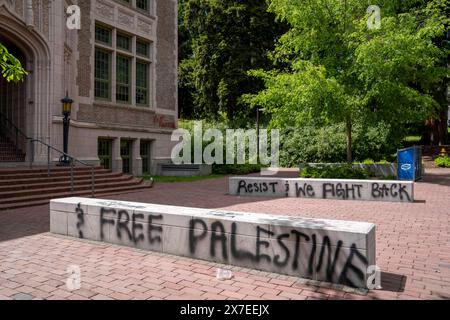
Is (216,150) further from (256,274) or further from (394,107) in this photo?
(256,274)

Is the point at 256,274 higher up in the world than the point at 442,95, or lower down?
lower down

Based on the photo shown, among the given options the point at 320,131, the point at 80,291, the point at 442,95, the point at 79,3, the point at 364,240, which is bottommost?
the point at 80,291

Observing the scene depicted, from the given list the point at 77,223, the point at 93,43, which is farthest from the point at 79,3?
the point at 77,223

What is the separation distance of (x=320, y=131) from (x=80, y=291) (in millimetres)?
27359

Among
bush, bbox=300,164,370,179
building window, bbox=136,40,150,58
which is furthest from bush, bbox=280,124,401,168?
building window, bbox=136,40,150,58

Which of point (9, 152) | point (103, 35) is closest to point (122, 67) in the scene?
point (103, 35)

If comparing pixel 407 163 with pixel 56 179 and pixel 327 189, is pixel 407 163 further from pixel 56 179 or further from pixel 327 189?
pixel 56 179

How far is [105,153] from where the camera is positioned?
69.7 ft

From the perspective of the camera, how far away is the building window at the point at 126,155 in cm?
2261

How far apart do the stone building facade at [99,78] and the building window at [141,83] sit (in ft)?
0.20

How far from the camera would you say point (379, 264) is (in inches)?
224

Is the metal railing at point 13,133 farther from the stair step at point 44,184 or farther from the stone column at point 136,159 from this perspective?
the stone column at point 136,159

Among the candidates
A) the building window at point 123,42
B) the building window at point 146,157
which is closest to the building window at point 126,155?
the building window at point 146,157

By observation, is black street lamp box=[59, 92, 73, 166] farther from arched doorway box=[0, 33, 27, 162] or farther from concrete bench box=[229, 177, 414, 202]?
concrete bench box=[229, 177, 414, 202]
